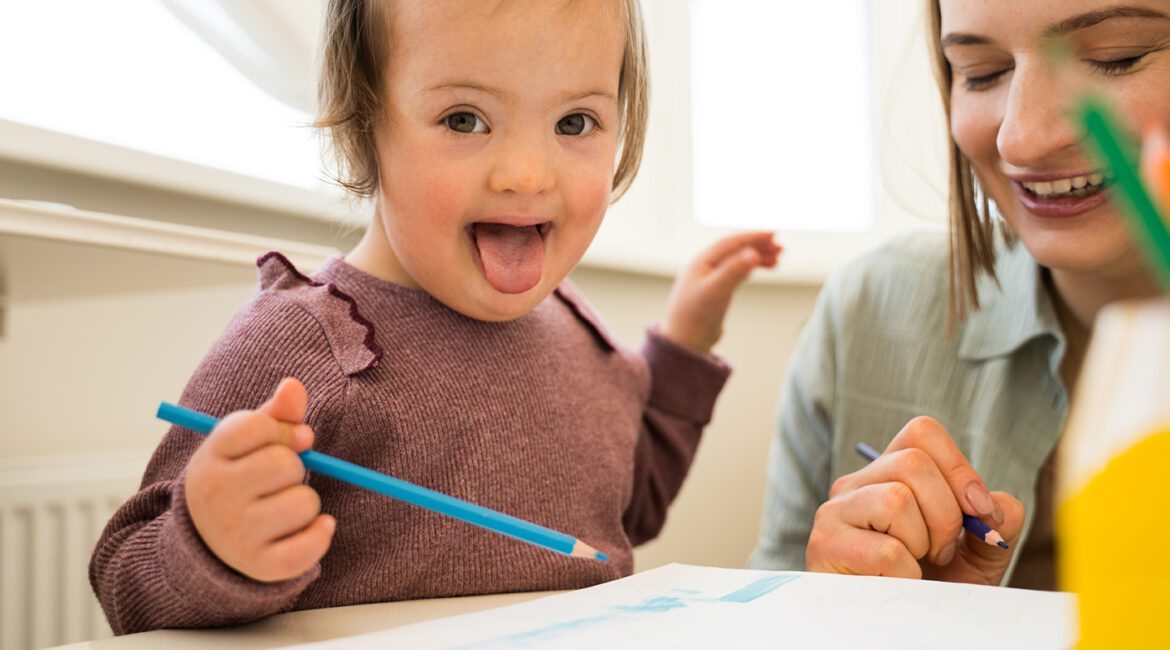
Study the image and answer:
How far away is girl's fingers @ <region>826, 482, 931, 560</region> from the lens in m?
0.57

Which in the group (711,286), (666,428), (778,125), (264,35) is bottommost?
(666,428)

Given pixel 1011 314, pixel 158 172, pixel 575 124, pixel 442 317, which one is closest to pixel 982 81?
pixel 1011 314

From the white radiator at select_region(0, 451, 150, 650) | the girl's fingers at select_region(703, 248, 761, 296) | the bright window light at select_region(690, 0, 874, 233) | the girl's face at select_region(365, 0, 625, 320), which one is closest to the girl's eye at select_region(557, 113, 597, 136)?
the girl's face at select_region(365, 0, 625, 320)

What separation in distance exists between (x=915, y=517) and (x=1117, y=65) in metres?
0.38

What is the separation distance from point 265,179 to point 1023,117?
75 centimetres

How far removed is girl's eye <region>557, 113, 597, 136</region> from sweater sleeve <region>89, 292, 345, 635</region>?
19 centimetres

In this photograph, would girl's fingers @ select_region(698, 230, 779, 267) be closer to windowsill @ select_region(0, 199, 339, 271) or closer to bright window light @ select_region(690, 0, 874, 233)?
windowsill @ select_region(0, 199, 339, 271)

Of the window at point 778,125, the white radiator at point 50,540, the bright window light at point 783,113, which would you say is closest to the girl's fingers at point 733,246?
the white radiator at point 50,540

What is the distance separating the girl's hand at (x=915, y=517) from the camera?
576 millimetres

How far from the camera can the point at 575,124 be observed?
0.66m

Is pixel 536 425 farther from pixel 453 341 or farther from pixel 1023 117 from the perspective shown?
pixel 1023 117

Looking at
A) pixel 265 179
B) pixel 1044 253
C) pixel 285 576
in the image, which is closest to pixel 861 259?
pixel 1044 253

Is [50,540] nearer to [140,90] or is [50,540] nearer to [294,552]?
[140,90]

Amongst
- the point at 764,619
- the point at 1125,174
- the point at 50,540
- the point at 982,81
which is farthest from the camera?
the point at 50,540
